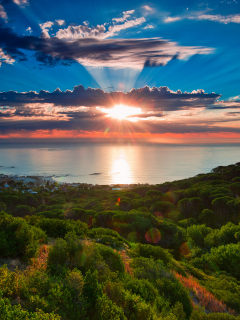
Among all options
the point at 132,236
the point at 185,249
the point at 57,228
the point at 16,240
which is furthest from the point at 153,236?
the point at 16,240

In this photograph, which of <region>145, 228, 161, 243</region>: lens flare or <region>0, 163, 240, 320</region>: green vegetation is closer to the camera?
<region>0, 163, 240, 320</region>: green vegetation

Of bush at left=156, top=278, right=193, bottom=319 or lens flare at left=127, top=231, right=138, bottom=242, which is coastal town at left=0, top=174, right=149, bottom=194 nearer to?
lens flare at left=127, top=231, right=138, bottom=242

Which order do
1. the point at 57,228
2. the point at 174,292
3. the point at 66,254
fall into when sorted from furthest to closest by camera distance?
the point at 57,228, the point at 174,292, the point at 66,254

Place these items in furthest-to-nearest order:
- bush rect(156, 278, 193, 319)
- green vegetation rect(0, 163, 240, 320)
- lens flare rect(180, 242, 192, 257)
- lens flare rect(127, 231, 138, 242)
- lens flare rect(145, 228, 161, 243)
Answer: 1. lens flare rect(145, 228, 161, 243)
2. lens flare rect(127, 231, 138, 242)
3. lens flare rect(180, 242, 192, 257)
4. bush rect(156, 278, 193, 319)
5. green vegetation rect(0, 163, 240, 320)

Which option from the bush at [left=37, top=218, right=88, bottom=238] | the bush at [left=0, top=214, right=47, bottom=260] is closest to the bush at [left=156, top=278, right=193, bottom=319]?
the bush at [left=0, top=214, right=47, bottom=260]

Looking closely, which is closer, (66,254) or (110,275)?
(110,275)

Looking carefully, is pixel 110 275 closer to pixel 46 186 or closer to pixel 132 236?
pixel 132 236

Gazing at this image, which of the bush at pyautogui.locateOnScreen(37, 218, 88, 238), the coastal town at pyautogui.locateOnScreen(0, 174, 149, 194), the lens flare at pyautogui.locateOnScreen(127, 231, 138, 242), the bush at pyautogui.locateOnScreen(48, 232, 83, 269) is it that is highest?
the bush at pyautogui.locateOnScreen(48, 232, 83, 269)

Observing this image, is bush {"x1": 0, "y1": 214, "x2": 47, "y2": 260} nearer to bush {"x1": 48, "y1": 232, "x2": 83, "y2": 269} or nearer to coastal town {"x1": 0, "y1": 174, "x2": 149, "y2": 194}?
bush {"x1": 48, "y1": 232, "x2": 83, "y2": 269}

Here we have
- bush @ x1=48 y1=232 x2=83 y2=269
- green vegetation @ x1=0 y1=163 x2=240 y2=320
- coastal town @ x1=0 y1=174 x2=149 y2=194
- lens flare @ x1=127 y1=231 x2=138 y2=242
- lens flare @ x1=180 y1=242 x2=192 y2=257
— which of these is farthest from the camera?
coastal town @ x1=0 y1=174 x2=149 y2=194

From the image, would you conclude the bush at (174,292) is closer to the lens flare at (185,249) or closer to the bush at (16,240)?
the bush at (16,240)

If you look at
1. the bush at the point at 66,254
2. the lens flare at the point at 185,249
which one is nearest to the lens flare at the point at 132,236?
the lens flare at the point at 185,249

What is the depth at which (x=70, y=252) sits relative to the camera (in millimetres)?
8438

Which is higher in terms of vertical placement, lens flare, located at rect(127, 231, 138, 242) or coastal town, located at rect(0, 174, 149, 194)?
lens flare, located at rect(127, 231, 138, 242)
